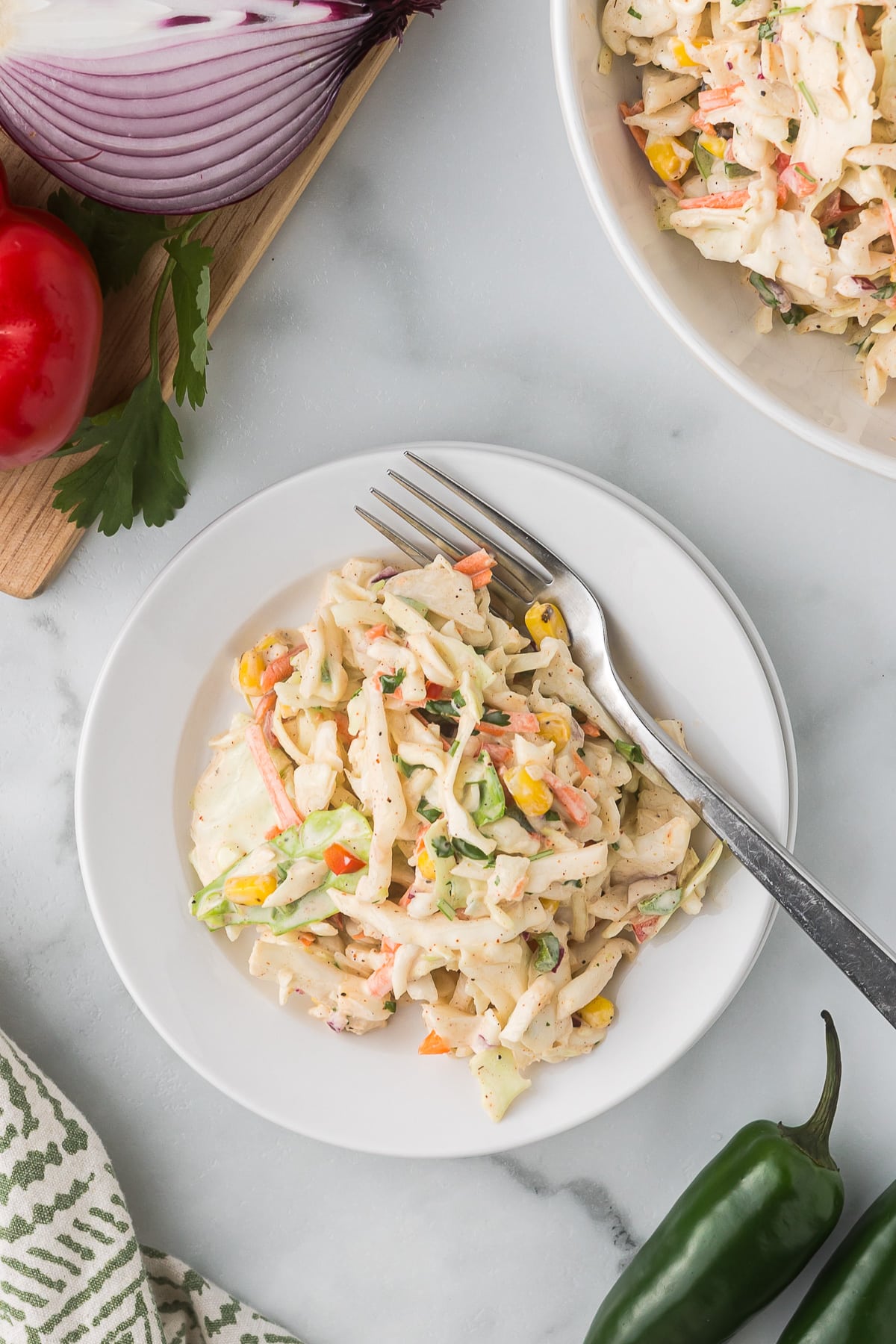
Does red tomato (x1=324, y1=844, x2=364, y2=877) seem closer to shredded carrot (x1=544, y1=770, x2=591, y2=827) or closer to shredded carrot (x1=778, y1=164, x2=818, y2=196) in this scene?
shredded carrot (x1=544, y1=770, x2=591, y2=827)

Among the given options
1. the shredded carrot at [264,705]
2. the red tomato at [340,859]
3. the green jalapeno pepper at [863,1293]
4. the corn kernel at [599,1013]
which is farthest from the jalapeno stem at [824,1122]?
the shredded carrot at [264,705]

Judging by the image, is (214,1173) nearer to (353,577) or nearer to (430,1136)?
(430,1136)

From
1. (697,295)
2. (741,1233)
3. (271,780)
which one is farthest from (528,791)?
(741,1233)

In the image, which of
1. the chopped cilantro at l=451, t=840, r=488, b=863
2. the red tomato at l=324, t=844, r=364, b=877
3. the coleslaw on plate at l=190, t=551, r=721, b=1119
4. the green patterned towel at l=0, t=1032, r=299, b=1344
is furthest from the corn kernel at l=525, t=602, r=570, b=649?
the green patterned towel at l=0, t=1032, r=299, b=1344

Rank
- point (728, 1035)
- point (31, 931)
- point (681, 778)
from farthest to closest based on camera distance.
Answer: point (31, 931)
point (728, 1035)
point (681, 778)

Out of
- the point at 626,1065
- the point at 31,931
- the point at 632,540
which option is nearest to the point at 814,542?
the point at 632,540

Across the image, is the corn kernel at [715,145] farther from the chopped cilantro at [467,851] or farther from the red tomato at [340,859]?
the red tomato at [340,859]

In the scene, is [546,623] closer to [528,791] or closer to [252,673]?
[528,791]
